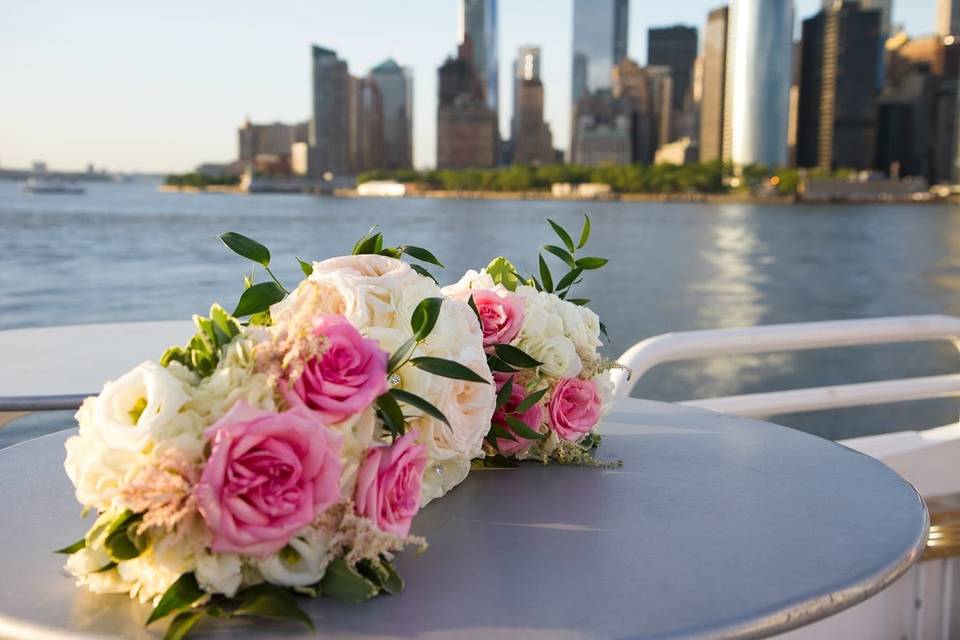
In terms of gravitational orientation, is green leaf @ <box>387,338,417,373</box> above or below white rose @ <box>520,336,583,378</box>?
above

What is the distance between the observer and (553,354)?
1.23 metres

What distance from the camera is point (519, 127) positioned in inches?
4486

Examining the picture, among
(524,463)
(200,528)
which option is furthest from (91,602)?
(524,463)

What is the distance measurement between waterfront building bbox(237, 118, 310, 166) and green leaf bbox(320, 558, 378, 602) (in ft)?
364

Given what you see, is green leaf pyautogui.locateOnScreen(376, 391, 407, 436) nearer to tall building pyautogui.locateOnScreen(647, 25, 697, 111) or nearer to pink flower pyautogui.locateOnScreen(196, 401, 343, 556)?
pink flower pyautogui.locateOnScreen(196, 401, 343, 556)

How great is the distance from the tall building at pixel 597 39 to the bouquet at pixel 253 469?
132 metres

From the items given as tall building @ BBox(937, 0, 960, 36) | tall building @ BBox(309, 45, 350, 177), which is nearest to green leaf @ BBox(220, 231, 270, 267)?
tall building @ BBox(309, 45, 350, 177)

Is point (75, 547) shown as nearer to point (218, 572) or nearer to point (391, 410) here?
point (218, 572)

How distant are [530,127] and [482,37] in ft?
68.6

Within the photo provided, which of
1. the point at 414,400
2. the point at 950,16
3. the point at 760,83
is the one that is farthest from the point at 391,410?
the point at 950,16

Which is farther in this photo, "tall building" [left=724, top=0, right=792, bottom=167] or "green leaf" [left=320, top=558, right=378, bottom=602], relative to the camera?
"tall building" [left=724, top=0, right=792, bottom=167]

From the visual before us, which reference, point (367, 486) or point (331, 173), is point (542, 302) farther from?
point (331, 173)

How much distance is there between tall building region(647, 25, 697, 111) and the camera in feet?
416

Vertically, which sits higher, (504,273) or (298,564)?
(504,273)
